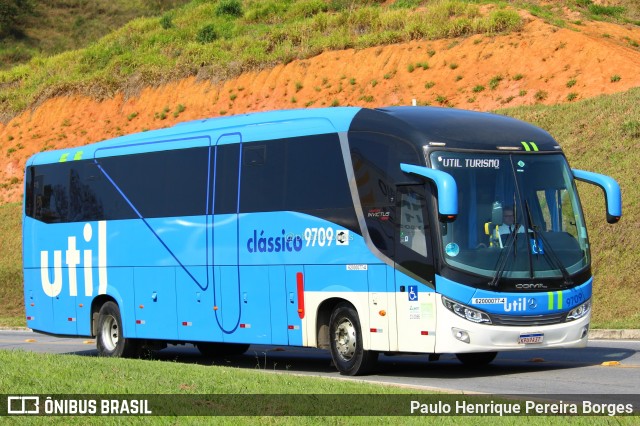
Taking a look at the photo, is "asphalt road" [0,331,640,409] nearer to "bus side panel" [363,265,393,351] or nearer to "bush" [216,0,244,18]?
"bus side panel" [363,265,393,351]

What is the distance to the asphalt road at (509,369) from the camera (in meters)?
13.4

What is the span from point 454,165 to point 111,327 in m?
8.53

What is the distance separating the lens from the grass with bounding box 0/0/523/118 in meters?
50.4

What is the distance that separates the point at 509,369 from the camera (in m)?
16.4

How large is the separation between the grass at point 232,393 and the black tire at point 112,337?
18.0 feet

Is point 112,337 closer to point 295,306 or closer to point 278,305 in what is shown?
point 278,305

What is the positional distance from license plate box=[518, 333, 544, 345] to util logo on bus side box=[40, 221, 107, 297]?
28.8 feet

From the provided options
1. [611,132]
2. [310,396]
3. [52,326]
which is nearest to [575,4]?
[611,132]

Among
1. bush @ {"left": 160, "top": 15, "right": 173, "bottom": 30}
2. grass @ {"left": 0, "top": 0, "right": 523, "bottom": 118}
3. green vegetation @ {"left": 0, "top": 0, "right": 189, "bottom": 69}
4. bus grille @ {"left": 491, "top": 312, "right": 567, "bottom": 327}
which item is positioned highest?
green vegetation @ {"left": 0, "top": 0, "right": 189, "bottom": 69}

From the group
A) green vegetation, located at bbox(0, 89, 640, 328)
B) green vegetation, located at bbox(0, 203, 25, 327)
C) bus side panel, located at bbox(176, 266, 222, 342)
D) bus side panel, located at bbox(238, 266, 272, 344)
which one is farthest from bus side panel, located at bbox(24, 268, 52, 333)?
green vegetation, located at bbox(0, 203, 25, 327)

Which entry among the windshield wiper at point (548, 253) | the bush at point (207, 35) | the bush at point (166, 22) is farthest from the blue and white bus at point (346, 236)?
the bush at point (166, 22)

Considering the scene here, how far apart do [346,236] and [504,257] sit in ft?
7.69

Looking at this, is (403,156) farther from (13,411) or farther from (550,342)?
(13,411)

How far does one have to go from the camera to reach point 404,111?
16078 mm
